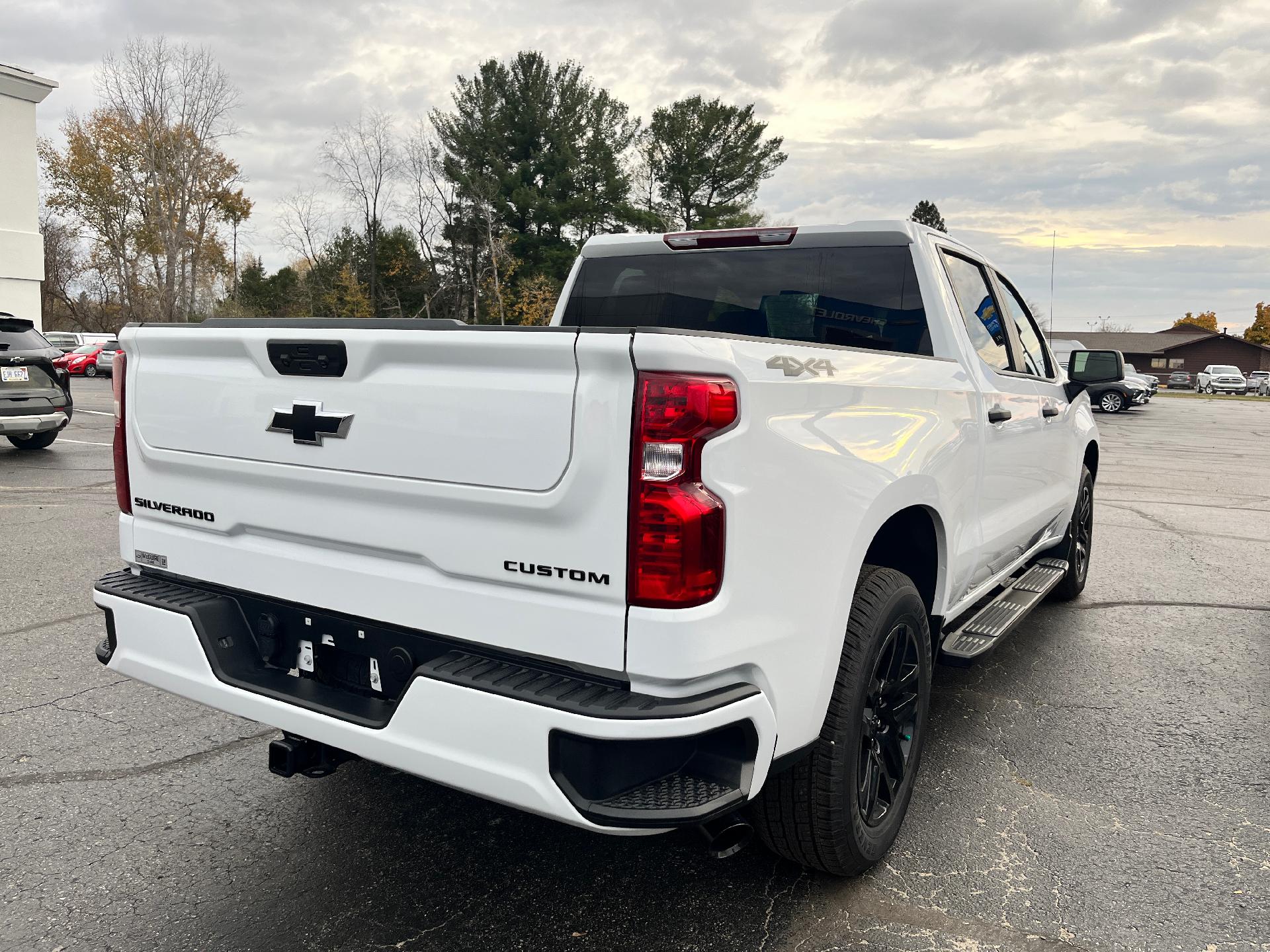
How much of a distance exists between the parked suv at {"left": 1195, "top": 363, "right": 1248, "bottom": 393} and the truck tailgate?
67.0 metres

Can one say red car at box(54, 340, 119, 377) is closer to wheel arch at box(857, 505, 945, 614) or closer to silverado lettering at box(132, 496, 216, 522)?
silverado lettering at box(132, 496, 216, 522)

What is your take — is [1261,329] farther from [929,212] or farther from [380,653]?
[380,653]

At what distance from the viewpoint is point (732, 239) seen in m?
3.98

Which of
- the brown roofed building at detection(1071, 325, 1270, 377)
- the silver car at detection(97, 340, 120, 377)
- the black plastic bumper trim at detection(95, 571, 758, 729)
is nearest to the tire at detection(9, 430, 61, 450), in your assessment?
the black plastic bumper trim at detection(95, 571, 758, 729)

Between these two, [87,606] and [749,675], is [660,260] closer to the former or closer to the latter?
[749,675]

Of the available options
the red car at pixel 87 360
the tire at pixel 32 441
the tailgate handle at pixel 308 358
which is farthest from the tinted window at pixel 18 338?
the red car at pixel 87 360

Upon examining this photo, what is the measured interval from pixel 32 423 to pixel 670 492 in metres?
12.7

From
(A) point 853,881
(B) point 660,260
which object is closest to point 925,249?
(B) point 660,260

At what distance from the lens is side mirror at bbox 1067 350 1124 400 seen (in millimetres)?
5205

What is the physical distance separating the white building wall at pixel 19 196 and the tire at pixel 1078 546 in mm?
32706

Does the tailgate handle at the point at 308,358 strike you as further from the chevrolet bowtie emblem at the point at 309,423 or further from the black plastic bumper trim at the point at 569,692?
the black plastic bumper trim at the point at 569,692

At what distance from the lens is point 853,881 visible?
2852 mm

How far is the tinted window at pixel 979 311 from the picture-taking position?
13.0 feet

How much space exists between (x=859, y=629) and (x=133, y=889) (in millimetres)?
2218
